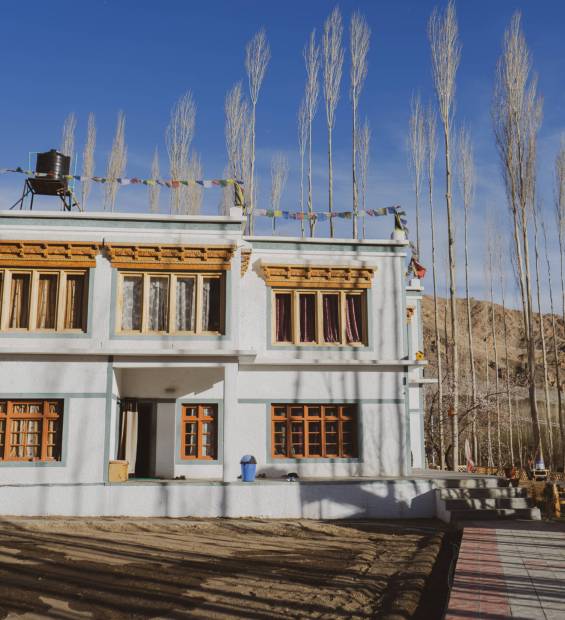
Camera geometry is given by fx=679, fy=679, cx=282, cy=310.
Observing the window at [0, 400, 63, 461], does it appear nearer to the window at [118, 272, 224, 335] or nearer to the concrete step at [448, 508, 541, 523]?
the window at [118, 272, 224, 335]

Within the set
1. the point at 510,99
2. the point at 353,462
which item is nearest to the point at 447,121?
the point at 510,99

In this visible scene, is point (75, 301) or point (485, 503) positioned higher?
point (75, 301)

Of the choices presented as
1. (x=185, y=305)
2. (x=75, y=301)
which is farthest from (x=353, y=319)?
(x=75, y=301)

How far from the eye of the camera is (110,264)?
14.9 metres

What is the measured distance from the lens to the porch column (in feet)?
46.7

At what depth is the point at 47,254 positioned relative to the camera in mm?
14766

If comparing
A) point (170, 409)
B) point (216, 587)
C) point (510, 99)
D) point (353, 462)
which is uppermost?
point (510, 99)

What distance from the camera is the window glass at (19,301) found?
14.7 m

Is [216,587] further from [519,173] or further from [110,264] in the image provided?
[519,173]

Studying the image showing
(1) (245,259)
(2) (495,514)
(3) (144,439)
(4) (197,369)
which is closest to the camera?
(2) (495,514)

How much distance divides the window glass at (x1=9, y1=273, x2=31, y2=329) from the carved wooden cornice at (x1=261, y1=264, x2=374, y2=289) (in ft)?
17.7

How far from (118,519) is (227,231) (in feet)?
21.2

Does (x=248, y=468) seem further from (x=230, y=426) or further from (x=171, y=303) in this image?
(x=171, y=303)

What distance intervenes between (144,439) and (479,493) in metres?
7.77
